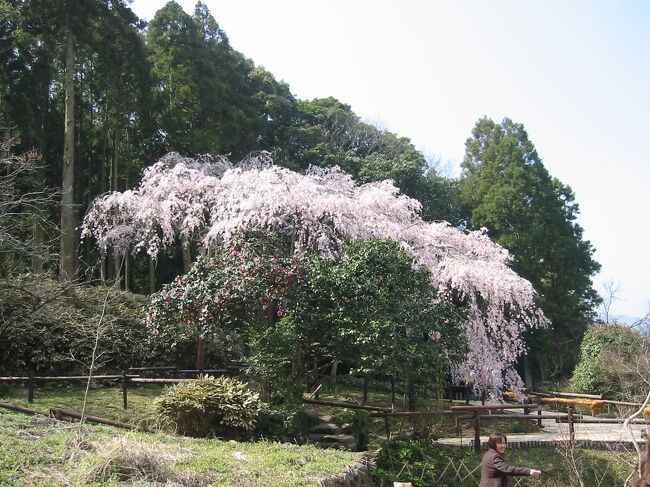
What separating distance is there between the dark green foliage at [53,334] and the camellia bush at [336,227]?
8.97ft

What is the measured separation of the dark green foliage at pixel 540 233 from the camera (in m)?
24.2

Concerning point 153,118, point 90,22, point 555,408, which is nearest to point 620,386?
point 555,408

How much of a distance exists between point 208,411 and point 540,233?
18979mm

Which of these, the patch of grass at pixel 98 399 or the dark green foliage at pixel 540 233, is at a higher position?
the dark green foliage at pixel 540 233

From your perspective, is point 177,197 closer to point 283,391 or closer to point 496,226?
point 283,391

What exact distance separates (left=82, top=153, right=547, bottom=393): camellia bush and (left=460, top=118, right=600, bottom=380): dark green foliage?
7.57 meters

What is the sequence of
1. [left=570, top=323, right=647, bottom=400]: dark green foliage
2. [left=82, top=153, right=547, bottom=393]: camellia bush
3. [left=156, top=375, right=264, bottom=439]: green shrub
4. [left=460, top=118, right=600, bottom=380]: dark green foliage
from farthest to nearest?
[left=460, top=118, right=600, bottom=380]: dark green foliage, [left=570, top=323, right=647, bottom=400]: dark green foliage, [left=82, top=153, right=547, bottom=393]: camellia bush, [left=156, top=375, right=264, bottom=439]: green shrub

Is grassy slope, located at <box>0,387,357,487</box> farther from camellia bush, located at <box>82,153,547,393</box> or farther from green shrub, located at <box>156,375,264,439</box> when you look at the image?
camellia bush, located at <box>82,153,547,393</box>

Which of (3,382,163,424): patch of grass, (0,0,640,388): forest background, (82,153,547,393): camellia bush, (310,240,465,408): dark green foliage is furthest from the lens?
(0,0,640,388): forest background

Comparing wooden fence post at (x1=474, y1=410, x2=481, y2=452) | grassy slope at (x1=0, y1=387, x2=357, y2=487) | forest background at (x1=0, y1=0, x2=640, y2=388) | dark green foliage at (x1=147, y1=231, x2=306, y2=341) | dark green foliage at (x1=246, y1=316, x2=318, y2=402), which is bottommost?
wooden fence post at (x1=474, y1=410, x2=481, y2=452)

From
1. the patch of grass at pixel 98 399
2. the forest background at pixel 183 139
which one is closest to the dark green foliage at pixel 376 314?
the patch of grass at pixel 98 399

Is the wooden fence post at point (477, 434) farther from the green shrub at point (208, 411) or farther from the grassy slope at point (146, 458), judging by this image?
the green shrub at point (208, 411)

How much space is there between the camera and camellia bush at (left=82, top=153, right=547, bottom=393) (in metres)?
14.8

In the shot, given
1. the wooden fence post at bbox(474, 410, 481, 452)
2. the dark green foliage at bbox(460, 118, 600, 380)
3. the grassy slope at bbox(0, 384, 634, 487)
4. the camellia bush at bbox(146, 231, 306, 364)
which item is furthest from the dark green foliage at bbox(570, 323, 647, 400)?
the camellia bush at bbox(146, 231, 306, 364)
